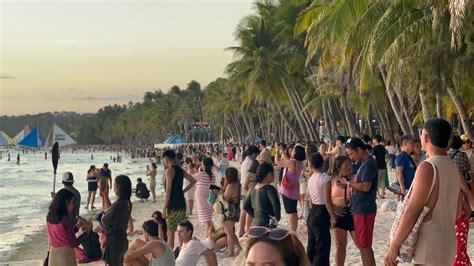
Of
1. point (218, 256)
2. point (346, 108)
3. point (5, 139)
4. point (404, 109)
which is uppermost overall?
point (5, 139)

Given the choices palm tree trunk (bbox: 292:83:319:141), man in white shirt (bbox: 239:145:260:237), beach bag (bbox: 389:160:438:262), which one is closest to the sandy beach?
man in white shirt (bbox: 239:145:260:237)

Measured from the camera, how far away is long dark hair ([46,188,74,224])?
22.6ft

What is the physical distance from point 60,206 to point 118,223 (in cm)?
65

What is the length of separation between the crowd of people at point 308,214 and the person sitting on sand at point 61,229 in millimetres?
11

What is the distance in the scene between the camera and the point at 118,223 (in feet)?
23.5

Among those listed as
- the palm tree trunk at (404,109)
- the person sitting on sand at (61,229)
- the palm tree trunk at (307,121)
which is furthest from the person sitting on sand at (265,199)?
the palm tree trunk at (307,121)

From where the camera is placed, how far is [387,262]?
457 cm

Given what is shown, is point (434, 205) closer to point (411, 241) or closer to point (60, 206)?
point (411, 241)

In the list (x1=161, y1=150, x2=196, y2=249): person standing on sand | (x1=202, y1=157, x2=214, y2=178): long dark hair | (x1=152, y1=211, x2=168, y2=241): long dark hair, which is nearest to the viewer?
(x1=152, y1=211, x2=168, y2=241): long dark hair

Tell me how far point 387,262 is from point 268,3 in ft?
139

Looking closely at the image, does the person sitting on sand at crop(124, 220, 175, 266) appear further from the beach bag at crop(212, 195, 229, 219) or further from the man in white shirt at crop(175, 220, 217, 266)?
the beach bag at crop(212, 195, 229, 219)

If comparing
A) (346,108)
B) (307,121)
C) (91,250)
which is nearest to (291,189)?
(91,250)

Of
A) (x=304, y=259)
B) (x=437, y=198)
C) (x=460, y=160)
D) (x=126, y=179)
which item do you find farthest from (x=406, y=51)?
(x=304, y=259)

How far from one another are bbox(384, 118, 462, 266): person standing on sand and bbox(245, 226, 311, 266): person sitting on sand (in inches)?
92.1
